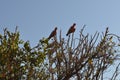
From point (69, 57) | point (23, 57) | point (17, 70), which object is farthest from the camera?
point (23, 57)

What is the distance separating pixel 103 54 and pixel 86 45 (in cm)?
42

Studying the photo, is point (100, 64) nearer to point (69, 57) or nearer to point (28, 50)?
point (69, 57)

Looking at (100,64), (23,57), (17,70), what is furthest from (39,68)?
(100,64)

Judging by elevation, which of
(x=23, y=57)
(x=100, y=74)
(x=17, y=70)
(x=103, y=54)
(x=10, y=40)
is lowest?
(x=100, y=74)

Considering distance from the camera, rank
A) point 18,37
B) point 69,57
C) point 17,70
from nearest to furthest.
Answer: point 69,57 < point 17,70 < point 18,37

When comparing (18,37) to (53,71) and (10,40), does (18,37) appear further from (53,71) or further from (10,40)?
(53,71)

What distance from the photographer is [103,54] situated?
21.3 feet

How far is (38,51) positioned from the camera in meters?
13.5

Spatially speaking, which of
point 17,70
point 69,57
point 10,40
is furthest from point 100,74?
point 10,40

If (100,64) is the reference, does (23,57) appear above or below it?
above

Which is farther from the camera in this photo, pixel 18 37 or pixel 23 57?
pixel 18 37

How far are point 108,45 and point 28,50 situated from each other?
6.97 m

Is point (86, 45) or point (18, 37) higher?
point (18, 37)

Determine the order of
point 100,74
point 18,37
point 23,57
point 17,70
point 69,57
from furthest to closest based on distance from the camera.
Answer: point 18,37, point 23,57, point 17,70, point 69,57, point 100,74
